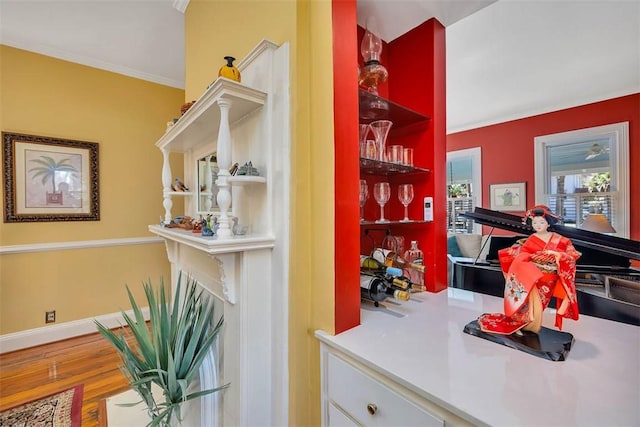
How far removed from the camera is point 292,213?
107 centimetres

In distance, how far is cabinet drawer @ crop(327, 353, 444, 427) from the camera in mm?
757

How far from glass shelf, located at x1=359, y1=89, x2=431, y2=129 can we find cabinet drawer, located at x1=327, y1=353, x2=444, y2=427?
1094 millimetres

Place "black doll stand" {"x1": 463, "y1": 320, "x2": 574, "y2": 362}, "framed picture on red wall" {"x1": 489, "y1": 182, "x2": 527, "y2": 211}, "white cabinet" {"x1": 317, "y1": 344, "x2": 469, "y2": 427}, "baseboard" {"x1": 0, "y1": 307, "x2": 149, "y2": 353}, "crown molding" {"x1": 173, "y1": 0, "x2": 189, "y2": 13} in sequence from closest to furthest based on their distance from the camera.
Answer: "white cabinet" {"x1": 317, "y1": 344, "x2": 469, "y2": 427} < "black doll stand" {"x1": 463, "y1": 320, "x2": 574, "y2": 362} < "crown molding" {"x1": 173, "y1": 0, "x2": 189, "y2": 13} < "baseboard" {"x1": 0, "y1": 307, "x2": 149, "y2": 353} < "framed picture on red wall" {"x1": 489, "y1": 182, "x2": 527, "y2": 211}

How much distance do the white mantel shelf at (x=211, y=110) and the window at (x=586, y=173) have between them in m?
4.80

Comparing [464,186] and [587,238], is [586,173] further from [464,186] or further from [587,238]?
[587,238]

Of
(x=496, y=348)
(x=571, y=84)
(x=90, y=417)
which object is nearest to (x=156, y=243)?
(x=90, y=417)

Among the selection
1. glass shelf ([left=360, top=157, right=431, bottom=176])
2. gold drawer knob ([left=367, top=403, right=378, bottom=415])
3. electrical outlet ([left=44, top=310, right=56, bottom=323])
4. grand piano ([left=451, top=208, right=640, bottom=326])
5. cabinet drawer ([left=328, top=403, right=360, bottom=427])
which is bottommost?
electrical outlet ([left=44, top=310, right=56, bottom=323])

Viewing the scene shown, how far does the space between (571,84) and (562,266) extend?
12.2ft

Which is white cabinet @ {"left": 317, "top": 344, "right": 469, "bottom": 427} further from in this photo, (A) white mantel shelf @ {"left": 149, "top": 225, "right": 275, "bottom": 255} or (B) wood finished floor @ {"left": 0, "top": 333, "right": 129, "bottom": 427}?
(B) wood finished floor @ {"left": 0, "top": 333, "right": 129, "bottom": 427}

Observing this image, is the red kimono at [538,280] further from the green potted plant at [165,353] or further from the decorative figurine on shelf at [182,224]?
the decorative figurine on shelf at [182,224]

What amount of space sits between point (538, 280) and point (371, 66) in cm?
114

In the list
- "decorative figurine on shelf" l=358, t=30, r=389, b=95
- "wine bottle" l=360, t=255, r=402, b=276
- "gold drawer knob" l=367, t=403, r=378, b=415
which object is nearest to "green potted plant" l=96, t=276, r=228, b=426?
"gold drawer knob" l=367, t=403, r=378, b=415

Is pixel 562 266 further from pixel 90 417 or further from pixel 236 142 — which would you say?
pixel 90 417

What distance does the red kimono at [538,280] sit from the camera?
0.84 metres
